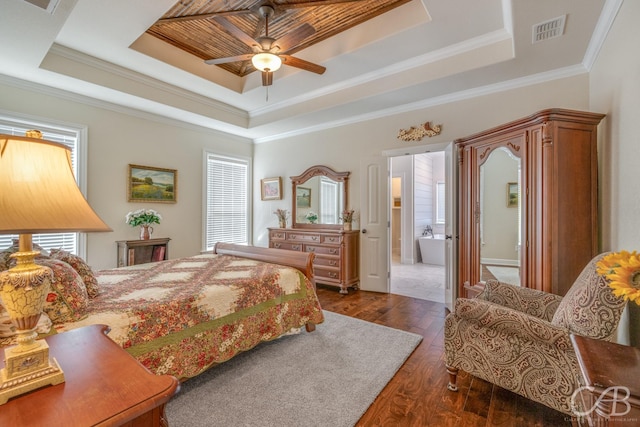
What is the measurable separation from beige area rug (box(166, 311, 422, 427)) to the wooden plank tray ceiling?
2808 millimetres

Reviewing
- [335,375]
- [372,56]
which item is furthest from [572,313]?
[372,56]

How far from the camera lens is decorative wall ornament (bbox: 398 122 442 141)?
3893 millimetres

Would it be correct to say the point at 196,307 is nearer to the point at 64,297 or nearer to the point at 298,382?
the point at 64,297

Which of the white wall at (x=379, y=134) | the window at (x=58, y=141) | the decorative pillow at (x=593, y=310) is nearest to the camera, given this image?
the decorative pillow at (x=593, y=310)

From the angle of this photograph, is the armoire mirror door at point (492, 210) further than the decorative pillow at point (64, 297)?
Yes

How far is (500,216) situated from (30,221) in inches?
129

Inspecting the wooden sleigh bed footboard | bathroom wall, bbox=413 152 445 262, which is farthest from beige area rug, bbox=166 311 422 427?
bathroom wall, bbox=413 152 445 262

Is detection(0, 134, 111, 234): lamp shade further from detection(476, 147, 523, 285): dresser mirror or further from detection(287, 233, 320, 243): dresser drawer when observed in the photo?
detection(287, 233, 320, 243): dresser drawer

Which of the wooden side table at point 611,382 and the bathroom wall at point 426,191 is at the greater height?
the bathroom wall at point 426,191

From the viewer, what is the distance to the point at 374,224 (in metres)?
4.51

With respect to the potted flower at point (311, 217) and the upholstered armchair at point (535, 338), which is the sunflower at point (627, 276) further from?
the potted flower at point (311, 217)

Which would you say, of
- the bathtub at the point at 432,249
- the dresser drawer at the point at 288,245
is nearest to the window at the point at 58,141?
the dresser drawer at the point at 288,245

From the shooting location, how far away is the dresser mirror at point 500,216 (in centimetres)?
268

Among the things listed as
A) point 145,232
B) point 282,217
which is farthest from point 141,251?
point 282,217
